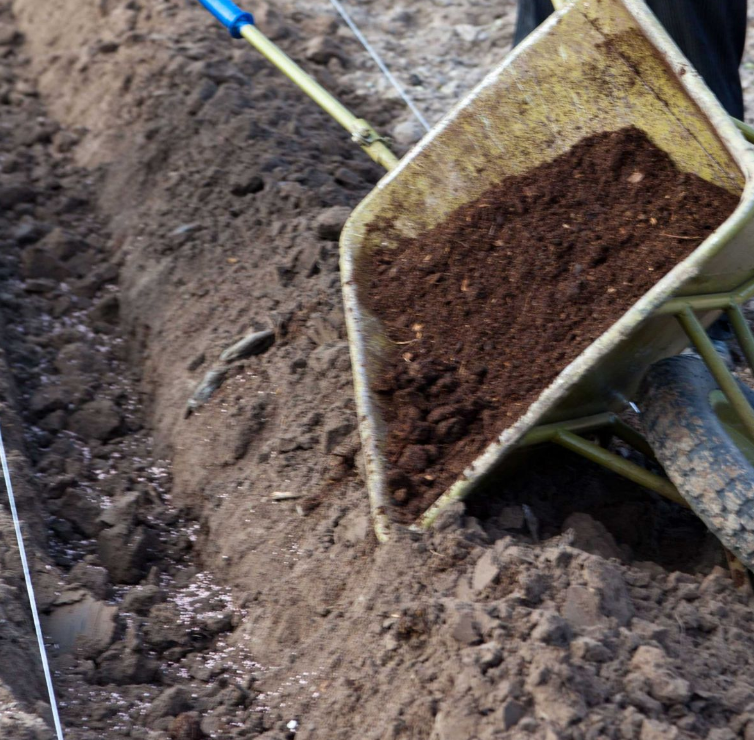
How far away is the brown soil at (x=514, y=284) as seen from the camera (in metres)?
2.17

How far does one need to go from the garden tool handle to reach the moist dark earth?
447mm

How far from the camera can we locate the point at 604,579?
1.84 metres

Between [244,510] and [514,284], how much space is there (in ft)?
3.06

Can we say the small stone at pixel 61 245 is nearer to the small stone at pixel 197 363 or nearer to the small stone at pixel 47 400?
the small stone at pixel 47 400

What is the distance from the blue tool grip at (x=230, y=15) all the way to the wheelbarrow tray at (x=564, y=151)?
96 cm

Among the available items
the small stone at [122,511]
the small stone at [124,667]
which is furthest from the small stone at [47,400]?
the small stone at [124,667]

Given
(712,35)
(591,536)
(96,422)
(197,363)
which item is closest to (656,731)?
(591,536)

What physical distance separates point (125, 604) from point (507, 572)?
97 cm

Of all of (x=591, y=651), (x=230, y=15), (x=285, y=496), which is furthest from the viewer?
(x=230, y=15)

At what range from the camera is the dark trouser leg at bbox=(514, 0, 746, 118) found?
292cm

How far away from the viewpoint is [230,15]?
3150 mm

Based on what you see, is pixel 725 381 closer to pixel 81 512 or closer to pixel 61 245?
pixel 81 512

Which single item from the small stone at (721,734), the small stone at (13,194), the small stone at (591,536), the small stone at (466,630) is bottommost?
the small stone at (721,734)

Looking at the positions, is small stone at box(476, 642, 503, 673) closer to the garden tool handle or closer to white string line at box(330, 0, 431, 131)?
the garden tool handle
